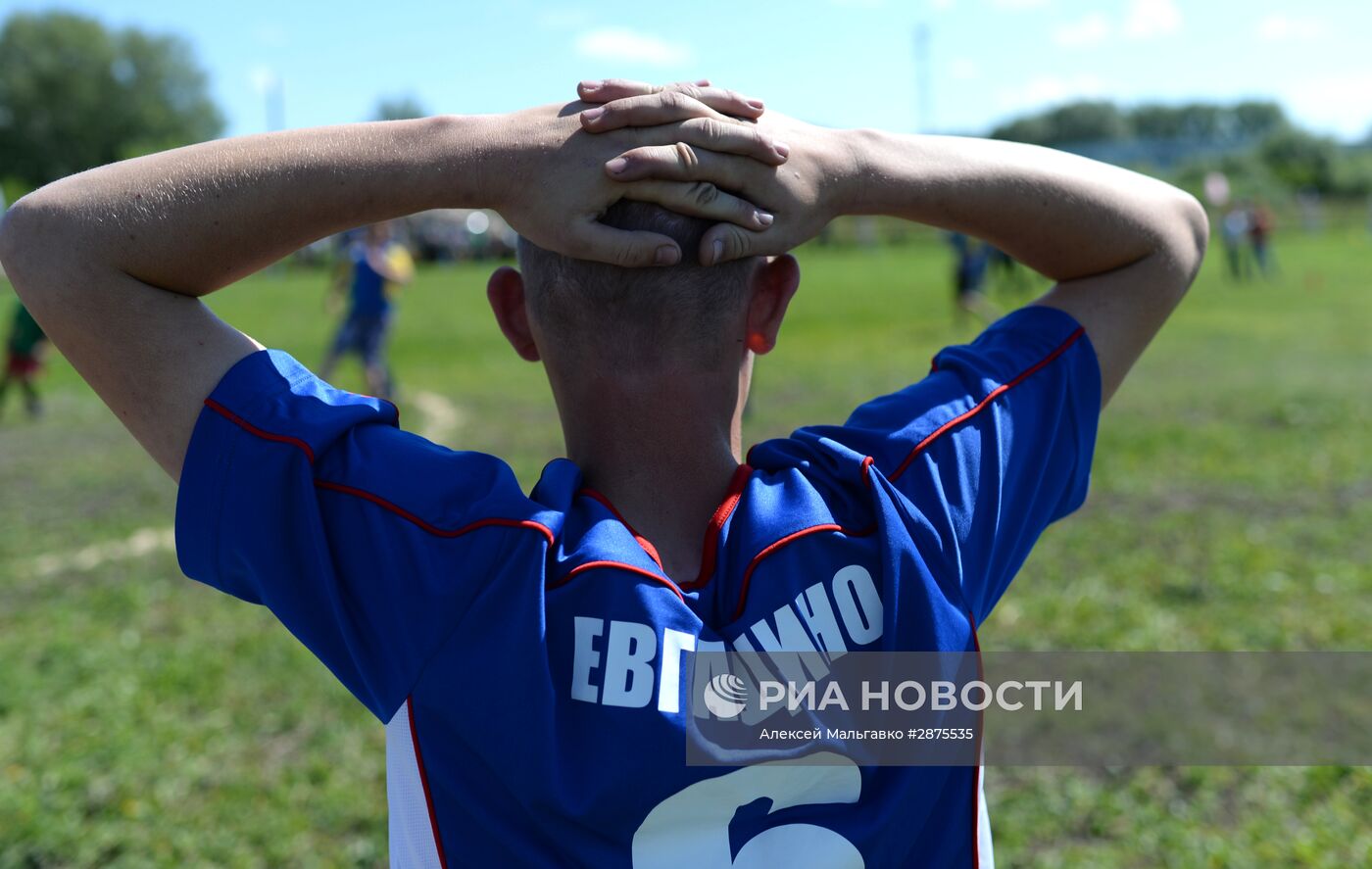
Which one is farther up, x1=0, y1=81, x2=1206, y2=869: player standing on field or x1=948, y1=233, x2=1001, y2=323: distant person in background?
x1=0, y1=81, x2=1206, y2=869: player standing on field

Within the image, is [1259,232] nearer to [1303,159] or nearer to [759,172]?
[759,172]

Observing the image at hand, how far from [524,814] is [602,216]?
730 millimetres

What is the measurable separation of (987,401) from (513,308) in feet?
2.29

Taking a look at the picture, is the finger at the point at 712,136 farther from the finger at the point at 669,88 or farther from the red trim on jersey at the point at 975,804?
the red trim on jersey at the point at 975,804

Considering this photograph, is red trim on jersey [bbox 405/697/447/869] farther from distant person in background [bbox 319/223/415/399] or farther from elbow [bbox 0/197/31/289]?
distant person in background [bbox 319/223/415/399]

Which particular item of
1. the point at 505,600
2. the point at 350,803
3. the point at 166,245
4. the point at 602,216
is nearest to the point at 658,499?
the point at 505,600

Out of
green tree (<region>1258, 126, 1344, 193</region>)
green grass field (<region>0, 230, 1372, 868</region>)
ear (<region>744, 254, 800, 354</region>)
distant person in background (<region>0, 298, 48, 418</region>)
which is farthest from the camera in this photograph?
green tree (<region>1258, 126, 1344, 193</region>)

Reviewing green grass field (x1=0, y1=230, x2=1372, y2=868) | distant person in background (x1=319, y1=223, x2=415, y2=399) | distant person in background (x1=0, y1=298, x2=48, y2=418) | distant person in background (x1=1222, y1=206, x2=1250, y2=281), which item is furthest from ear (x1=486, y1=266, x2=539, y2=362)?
distant person in background (x1=1222, y1=206, x2=1250, y2=281)

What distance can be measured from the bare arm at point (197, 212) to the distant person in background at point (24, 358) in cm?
1262

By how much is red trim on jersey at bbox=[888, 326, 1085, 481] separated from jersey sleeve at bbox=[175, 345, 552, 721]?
20.2 inches

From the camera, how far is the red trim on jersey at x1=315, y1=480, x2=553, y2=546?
1.32m

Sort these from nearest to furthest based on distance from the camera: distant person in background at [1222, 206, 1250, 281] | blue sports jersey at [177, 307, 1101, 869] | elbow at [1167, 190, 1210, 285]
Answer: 1. blue sports jersey at [177, 307, 1101, 869]
2. elbow at [1167, 190, 1210, 285]
3. distant person in background at [1222, 206, 1250, 281]

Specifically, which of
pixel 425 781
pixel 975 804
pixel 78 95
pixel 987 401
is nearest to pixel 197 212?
pixel 425 781

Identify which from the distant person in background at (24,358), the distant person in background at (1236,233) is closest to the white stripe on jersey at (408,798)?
the distant person in background at (24,358)
